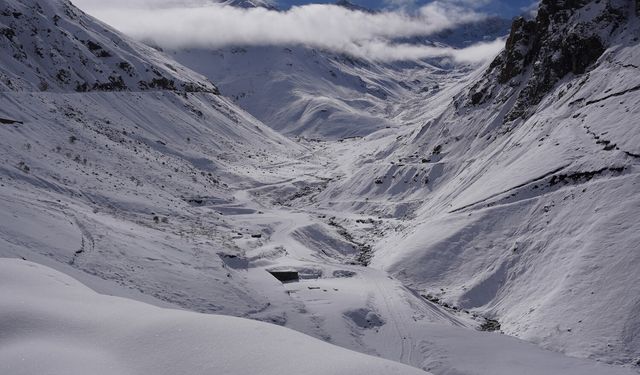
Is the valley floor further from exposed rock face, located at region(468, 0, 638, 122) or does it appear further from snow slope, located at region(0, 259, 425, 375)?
exposed rock face, located at region(468, 0, 638, 122)

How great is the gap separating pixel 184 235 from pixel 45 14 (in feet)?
193

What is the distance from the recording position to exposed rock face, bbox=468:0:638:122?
40562 mm

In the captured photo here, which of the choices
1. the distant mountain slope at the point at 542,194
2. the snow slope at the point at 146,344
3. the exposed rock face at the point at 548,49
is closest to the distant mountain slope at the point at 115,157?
the snow slope at the point at 146,344

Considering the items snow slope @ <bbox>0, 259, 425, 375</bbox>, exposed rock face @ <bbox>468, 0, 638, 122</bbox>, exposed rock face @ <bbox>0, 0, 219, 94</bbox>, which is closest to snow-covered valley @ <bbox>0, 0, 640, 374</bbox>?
snow slope @ <bbox>0, 259, 425, 375</bbox>

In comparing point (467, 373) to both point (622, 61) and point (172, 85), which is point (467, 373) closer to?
point (622, 61)

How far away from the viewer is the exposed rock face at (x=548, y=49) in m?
40.6

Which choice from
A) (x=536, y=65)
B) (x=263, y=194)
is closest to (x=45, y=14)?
(x=263, y=194)

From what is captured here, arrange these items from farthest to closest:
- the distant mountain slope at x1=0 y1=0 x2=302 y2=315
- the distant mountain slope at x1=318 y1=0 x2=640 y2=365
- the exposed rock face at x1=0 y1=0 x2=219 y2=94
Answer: the exposed rock face at x1=0 y1=0 x2=219 y2=94 → the distant mountain slope at x1=318 y1=0 x2=640 y2=365 → the distant mountain slope at x1=0 y1=0 x2=302 y2=315

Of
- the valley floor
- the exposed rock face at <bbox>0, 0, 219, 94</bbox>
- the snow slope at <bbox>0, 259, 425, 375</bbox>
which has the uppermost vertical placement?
the exposed rock face at <bbox>0, 0, 219, 94</bbox>

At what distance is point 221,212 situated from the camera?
44031 millimetres

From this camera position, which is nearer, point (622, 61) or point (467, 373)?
point (467, 373)

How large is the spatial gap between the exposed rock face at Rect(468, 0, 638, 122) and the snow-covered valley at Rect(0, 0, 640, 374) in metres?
0.39

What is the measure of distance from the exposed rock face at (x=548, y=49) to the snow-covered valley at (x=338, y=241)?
388mm

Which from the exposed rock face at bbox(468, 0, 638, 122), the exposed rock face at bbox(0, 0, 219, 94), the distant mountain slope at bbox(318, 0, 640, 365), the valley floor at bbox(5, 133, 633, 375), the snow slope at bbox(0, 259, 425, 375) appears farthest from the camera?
the exposed rock face at bbox(0, 0, 219, 94)
